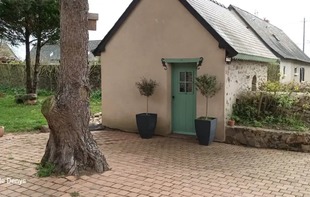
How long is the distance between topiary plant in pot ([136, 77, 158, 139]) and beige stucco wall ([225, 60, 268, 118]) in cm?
224

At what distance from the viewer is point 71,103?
18.4 ft

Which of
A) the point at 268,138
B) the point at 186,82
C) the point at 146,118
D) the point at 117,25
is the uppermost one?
the point at 117,25

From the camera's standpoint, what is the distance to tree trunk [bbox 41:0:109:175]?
558 centimetres

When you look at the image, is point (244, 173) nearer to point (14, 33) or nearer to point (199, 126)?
point (199, 126)

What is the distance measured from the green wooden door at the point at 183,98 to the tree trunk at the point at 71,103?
4353mm

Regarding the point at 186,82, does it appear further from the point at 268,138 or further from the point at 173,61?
the point at 268,138

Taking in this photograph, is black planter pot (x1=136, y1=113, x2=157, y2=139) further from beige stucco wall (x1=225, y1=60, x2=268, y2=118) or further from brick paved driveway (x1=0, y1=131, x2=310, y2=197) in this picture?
beige stucco wall (x1=225, y1=60, x2=268, y2=118)

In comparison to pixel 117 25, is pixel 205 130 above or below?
below

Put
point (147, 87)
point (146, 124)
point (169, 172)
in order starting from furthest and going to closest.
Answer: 1. point (147, 87)
2. point (146, 124)
3. point (169, 172)

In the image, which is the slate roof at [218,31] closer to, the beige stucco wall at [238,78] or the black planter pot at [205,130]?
the beige stucco wall at [238,78]

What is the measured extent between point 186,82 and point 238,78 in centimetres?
163

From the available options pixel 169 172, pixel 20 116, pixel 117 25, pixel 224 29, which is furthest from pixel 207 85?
pixel 20 116

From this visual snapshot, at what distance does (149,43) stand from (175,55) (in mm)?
1016

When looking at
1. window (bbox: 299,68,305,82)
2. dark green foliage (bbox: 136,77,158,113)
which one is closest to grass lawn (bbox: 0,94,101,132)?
dark green foliage (bbox: 136,77,158,113)
